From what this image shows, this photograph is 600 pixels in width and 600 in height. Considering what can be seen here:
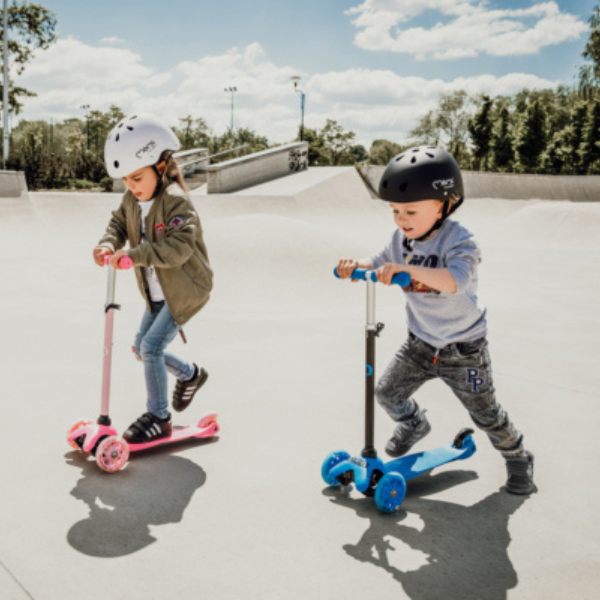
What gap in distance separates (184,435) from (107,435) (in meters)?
0.52

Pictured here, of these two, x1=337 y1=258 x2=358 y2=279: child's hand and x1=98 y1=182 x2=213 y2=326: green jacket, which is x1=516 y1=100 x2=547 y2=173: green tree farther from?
x1=337 y1=258 x2=358 y2=279: child's hand

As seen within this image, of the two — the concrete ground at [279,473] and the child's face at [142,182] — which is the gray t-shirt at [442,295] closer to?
the concrete ground at [279,473]

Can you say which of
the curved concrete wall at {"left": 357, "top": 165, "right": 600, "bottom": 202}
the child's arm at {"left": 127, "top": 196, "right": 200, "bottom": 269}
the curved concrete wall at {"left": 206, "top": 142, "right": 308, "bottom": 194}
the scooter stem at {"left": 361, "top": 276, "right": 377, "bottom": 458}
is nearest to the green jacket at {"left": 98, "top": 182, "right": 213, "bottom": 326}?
the child's arm at {"left": 127, "top": 196, "right": 200, "bottom": 269}

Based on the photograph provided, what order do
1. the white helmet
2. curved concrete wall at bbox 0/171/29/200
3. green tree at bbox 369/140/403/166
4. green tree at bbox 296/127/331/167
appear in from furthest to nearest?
1. green tree at bbox 369/140/403/166
2. green tree at bbox 296/127/331/167
3. curved concrete wall at bbox 0/171/29/200
4. the white helmet

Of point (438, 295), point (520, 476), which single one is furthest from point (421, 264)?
point (520, 476)

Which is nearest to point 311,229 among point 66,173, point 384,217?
point 384,217

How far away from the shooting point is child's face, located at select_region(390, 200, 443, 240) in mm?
3066

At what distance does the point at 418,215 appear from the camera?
308 cm

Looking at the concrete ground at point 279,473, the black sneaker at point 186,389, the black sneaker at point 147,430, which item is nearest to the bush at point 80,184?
the concrete ground at point 279,473

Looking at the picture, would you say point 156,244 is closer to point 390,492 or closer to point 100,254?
point 100,254

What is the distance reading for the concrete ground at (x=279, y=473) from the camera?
262cm

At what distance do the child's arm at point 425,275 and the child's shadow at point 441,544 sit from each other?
1.13 m

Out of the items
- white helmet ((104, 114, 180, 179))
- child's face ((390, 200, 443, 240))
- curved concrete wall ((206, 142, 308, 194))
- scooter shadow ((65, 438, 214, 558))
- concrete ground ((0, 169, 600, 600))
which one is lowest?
scooter shadow ((65, 438, 214, 558))

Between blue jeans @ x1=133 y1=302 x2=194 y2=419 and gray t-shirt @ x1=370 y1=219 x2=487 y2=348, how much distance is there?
4.20ft
